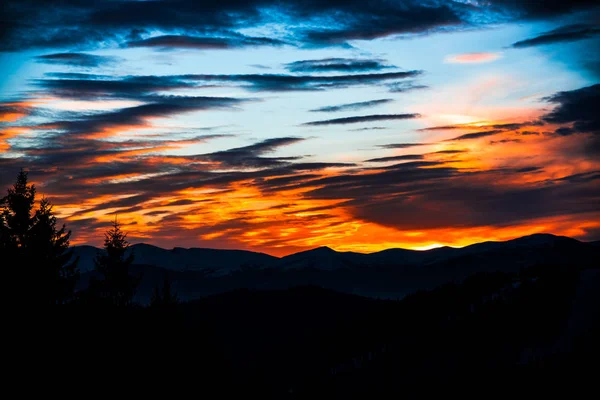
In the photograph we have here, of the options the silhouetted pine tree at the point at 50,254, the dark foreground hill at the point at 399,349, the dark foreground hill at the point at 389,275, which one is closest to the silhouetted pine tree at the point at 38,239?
the silhouetted pine tree at the point at 50,254

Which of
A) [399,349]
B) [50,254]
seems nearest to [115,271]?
[50,254]

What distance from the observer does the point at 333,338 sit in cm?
6669

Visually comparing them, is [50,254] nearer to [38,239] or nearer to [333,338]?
[38,239]

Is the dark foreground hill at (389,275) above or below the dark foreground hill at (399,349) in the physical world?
above

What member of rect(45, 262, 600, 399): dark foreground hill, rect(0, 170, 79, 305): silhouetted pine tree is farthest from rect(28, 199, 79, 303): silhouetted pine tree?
rect(45, 262, 600, 399): dark foreground hill

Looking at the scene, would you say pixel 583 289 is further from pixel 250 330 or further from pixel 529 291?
pixel 250 330

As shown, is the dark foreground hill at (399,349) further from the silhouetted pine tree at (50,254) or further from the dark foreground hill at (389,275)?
the dark foreground hill at (389,275)

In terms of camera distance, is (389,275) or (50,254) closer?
(50,254)

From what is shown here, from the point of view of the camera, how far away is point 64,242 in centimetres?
5681

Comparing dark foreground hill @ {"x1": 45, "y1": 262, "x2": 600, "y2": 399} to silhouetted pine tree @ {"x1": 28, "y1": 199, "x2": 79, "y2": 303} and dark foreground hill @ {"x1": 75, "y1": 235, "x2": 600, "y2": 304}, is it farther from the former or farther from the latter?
dark foreground hill @ {"x1": 75, "y1": 235, "x2": 600, "y2": 304}

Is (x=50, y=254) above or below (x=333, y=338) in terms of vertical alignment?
above

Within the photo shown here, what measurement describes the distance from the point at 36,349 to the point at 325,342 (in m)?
45.6

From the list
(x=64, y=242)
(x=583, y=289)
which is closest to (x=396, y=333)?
(x=583, y=289)

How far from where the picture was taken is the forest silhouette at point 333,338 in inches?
1135
